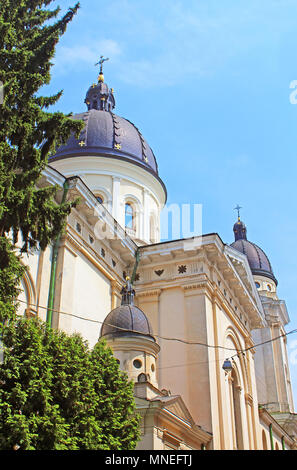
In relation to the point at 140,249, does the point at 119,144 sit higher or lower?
higher

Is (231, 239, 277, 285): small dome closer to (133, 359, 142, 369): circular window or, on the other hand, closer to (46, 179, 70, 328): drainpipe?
(133, 359, 142, 369): circular window

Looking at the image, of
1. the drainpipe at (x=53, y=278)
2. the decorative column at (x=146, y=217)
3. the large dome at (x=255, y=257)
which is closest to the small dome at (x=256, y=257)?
the large dome at (x=255, y=257)

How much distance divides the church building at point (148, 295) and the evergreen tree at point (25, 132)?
75 centimetres

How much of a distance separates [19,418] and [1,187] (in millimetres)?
3884

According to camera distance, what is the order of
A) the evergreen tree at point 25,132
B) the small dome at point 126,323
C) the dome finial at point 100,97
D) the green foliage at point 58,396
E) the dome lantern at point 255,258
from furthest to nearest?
1. the dome lantern at point 255,258
2. the dome finial at point 100,97
3. the small dome at point 126,323
4. the evergreen tree at point 25,132
5. the green foliage at point 58,396

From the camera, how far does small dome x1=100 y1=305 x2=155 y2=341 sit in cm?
1830

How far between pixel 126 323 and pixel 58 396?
25.1 feet

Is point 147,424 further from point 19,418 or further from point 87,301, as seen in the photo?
point 19,418

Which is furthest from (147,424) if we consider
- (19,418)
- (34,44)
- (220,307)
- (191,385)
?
(34,44)

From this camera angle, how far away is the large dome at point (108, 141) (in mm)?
27250

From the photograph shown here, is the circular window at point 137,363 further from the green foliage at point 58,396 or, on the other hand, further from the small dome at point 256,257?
the small dome at point 256,257

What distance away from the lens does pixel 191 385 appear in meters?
20.8

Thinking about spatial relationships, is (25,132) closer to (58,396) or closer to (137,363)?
(58,396)

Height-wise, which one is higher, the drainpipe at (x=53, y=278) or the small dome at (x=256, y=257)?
the small dome at (x=256, y=257)
